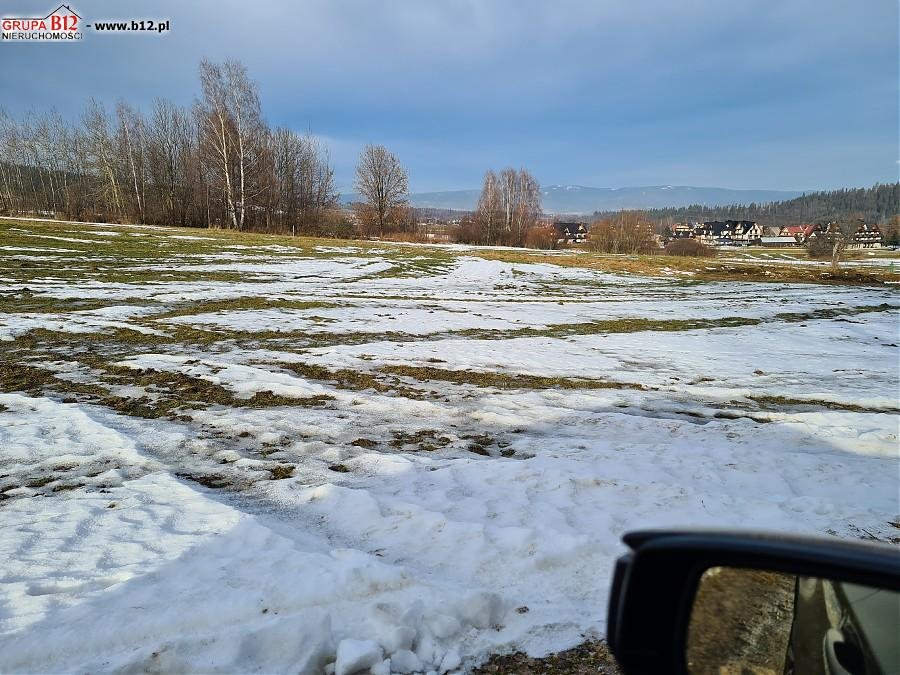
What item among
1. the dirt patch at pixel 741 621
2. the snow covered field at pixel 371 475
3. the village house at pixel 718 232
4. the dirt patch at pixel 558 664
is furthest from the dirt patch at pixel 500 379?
the village house at pixel 718 232

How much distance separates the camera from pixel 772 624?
1210 mm

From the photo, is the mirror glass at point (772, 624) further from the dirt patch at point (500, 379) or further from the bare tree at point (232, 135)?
the bare tree at point (232, 135)

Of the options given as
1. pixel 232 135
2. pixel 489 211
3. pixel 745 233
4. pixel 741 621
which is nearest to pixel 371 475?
pixel 741 621

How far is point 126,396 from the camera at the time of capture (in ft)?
20.1

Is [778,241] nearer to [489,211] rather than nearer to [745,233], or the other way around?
Answer: [745,233]

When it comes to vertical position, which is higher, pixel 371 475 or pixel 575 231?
→ pixel 575 231

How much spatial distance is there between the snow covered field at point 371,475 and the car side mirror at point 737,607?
878 millimetres

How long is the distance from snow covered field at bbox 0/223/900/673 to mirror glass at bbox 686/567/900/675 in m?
0.87

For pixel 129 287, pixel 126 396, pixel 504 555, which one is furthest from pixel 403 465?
pixel 129 287

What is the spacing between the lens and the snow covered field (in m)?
2.45

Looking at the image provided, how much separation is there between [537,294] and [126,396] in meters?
16.6

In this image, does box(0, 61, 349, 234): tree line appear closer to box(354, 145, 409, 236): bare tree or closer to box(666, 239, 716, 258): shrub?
box(354, 145, 409, 236): bare tree

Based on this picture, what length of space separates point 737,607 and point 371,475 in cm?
339

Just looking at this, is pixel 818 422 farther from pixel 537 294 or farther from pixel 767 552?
pixel 537 294
